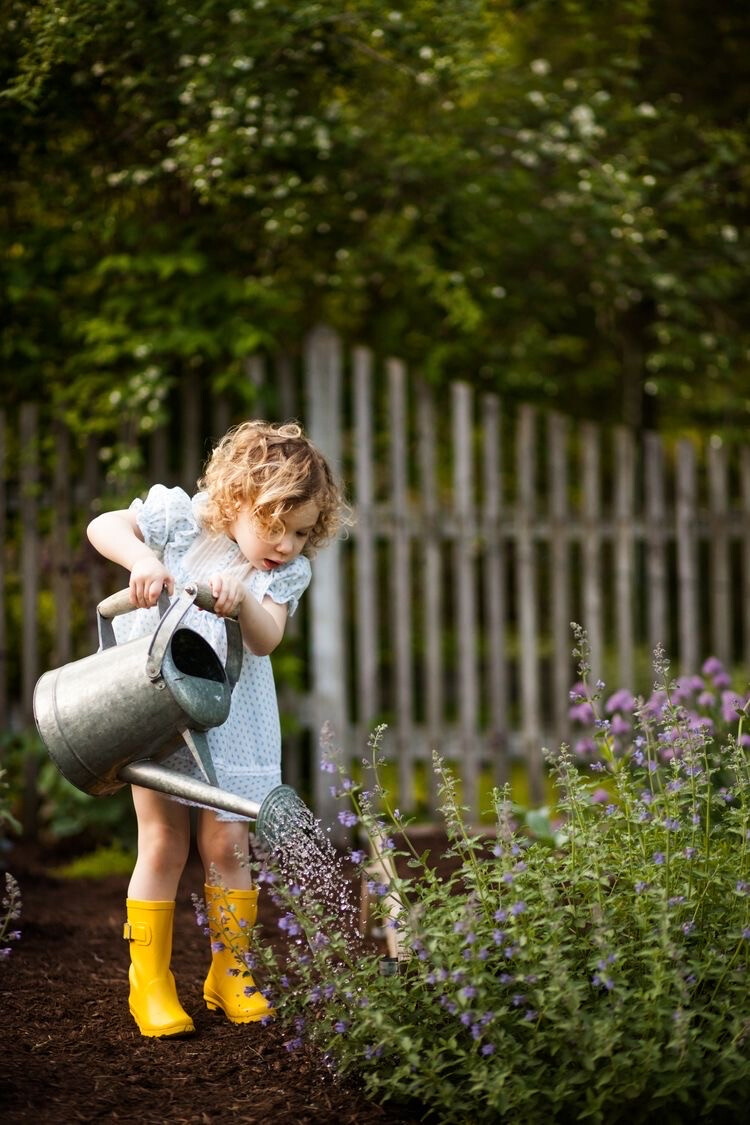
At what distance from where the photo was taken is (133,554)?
2.38 m

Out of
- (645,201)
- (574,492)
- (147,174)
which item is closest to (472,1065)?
(147,174)

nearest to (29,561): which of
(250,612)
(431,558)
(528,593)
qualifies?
(431,558)

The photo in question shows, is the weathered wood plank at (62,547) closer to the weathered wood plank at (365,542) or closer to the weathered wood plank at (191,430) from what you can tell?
the weathered wood plank at (191,430)

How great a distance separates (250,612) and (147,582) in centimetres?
21

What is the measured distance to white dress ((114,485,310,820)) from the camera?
255 centimetres

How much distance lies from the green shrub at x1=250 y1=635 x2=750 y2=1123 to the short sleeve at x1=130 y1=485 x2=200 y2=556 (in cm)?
77

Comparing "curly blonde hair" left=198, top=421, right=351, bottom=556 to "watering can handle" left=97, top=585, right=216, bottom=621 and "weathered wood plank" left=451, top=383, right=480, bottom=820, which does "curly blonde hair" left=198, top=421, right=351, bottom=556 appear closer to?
"watering can handle" left=97, top=585, right=216, bottom=621

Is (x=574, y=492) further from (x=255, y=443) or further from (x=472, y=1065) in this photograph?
(x=472, y=1065)

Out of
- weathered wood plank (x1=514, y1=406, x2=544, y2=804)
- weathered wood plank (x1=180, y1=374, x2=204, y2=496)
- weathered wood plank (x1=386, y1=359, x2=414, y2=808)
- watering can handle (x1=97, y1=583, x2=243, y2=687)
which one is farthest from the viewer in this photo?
weathered wood plank (x1=514, y1=406, x2=544, y2=804)

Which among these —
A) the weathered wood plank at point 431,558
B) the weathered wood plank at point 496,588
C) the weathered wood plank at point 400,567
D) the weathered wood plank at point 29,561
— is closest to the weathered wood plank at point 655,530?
the weathered wood plank at point 496,588

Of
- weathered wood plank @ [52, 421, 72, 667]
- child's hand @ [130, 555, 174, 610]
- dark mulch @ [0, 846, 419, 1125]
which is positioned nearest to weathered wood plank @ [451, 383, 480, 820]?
weathered wood plank @ [52, 421, 72, 667]

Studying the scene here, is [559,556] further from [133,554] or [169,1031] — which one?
[169,1031]

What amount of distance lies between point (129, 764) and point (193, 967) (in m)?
0.99

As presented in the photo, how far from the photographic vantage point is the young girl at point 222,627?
2441mm
